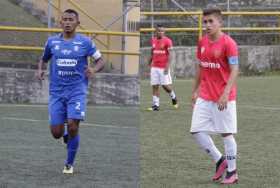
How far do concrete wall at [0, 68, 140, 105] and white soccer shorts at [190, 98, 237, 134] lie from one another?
936 cm

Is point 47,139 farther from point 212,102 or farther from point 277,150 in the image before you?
point 212,102

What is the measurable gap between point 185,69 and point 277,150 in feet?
53.6

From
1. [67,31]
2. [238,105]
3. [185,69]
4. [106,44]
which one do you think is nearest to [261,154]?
[67,31]

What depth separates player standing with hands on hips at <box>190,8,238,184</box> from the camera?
27.4 ft

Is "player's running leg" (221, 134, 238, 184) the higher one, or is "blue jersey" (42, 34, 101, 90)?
"blue jersey" (42, 34, 101, 90)

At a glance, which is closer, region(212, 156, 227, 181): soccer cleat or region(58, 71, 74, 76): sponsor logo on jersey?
region(212, 156, 227, 181): soccer cleat

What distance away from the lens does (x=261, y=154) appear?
10547mm

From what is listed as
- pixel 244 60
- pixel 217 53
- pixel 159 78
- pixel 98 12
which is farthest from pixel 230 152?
pixel 244 60

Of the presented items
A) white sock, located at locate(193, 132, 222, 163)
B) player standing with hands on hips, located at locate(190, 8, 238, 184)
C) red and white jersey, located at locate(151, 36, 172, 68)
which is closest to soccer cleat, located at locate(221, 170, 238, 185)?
player standing with hands on hips, located at locate(190, 8, 238, 184)

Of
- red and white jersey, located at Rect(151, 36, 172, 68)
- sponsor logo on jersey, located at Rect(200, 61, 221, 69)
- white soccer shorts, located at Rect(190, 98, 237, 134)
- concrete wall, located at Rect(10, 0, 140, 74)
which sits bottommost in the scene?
white soccer shorts, located at Rect(190, 98, 237, 134)

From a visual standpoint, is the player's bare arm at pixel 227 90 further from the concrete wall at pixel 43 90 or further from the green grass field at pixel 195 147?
the concrete wall at pixel 43 90

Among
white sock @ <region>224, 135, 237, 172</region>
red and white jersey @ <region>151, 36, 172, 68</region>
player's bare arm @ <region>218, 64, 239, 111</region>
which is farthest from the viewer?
red and white jersey @ <region>151, 36, 172, 68</region>

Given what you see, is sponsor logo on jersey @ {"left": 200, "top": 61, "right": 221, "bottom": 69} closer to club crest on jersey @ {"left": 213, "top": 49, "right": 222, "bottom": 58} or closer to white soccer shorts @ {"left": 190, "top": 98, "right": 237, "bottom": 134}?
club crest on jersey @ {"left": 213, "top": 49, "right": 222, "bottom": 58}

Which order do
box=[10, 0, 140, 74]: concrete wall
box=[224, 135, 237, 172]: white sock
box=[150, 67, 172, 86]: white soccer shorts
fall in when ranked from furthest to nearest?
box=[10, 0, 140, 74]: concrete wall → box=[150, 67, 172, 86]: white soccer shorts → box=[224, 135, 237, 172]: white sock
